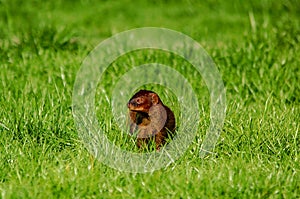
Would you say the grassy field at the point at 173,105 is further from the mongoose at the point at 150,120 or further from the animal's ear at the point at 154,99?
the animal's ear at the point at 154,99

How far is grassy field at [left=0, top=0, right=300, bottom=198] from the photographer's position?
3447mm

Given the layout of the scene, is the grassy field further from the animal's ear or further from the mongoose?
the animal's ear

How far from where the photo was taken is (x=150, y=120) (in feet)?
13.1

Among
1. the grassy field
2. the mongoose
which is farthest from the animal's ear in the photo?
the grassy field

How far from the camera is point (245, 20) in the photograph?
336 inches

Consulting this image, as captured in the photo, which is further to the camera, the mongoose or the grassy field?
the mongoose

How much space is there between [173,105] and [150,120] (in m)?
0.62

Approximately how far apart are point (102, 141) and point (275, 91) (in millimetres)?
2154

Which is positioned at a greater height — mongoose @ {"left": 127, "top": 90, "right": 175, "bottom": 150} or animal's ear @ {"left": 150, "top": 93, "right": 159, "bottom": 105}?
animal's ear @ {"left": 150, "top": 93, "right": 159, "bottom": 105}

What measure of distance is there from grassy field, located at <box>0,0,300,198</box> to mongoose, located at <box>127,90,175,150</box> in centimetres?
20

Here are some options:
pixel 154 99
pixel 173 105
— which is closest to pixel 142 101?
pixel 154 99

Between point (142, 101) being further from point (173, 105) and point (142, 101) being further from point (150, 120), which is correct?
point (173, 105)

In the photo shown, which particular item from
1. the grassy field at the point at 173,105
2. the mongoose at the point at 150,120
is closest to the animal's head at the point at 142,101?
the mongoose at the point at 150,120

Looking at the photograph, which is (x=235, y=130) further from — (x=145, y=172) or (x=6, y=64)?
(x=6, y=64)
